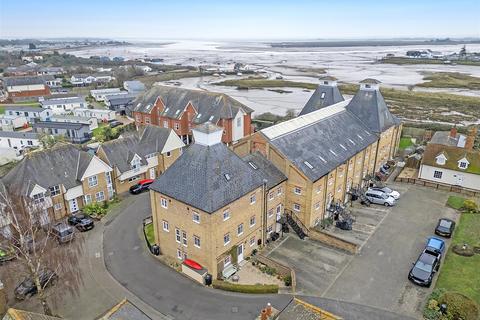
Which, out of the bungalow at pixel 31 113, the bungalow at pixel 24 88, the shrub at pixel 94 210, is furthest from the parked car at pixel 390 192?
the bungalow at pixel 24 88

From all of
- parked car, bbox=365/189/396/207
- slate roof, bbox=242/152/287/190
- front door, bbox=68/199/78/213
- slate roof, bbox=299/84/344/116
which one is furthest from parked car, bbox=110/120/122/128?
parked car, bbox=365/189/396/207

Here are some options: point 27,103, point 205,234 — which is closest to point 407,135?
point 205,234

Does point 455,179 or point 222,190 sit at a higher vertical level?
point 222,190

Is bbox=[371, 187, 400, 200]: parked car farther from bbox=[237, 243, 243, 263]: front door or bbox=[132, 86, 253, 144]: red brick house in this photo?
bbox=[132, 86, 253, 144]: red brick house

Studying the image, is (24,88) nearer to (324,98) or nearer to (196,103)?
(196,103)

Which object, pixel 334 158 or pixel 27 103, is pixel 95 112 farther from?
pixel 334 158
